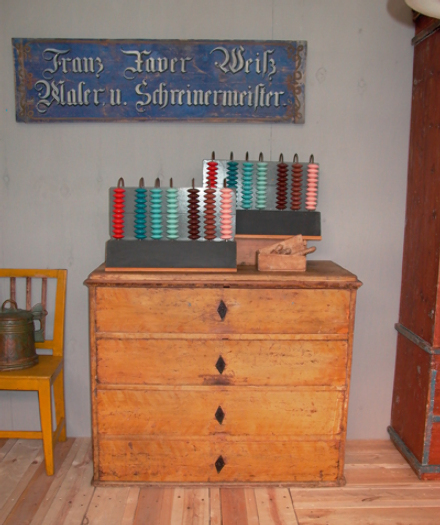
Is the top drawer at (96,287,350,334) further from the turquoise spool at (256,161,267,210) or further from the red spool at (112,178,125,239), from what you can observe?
the turquoise spool at (256,161,267,210)

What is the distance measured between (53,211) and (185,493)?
1.80 meters

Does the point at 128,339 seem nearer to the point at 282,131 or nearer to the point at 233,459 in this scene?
the point at 233,459

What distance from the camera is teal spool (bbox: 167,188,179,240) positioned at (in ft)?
8.57

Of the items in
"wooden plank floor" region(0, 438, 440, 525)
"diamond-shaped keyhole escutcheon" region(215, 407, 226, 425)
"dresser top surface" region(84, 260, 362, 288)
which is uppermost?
"dresser top surface" region(84, 260, 362, 288)

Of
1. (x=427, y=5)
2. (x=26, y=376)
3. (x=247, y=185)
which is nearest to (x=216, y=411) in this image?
(x=26, y=376)

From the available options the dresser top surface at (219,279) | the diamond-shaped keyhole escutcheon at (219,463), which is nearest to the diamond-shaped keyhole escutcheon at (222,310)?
the dresser top surface at (219,279)

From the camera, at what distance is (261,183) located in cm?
286

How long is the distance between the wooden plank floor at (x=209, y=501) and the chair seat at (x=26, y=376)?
1.74 ft

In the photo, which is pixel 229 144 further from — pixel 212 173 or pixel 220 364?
pixel 220 364

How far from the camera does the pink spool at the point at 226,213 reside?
2.64 meters

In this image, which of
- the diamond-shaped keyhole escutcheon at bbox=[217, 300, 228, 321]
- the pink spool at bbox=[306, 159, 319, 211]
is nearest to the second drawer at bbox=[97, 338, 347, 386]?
the diamond-shaped keyhole escutcheon at bbox=[217, 300, 228, 321]

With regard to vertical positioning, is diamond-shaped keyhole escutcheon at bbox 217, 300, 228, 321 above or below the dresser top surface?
below

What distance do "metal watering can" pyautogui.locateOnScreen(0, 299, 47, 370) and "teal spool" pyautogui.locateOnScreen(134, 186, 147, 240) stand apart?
845mm

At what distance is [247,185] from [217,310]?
80cm
